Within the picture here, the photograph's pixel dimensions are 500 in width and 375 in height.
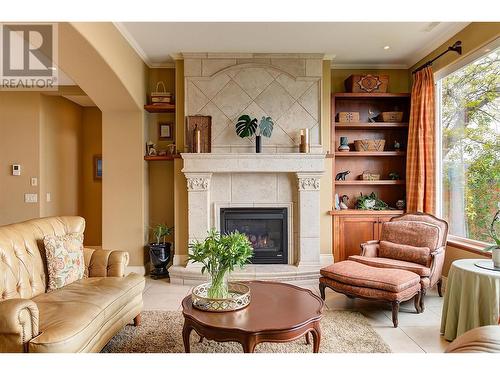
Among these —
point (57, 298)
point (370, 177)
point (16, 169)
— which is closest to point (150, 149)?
point (16, 169)

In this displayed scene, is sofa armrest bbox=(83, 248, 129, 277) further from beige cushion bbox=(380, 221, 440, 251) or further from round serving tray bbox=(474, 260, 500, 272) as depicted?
round serving tray bbox=(474, 260, 500, 272)

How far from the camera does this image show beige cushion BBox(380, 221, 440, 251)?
3.57 metres

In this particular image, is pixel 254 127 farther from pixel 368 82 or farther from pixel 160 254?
pixel 160 254

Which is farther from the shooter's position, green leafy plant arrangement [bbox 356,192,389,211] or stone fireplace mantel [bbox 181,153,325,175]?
green leafy plant arrangement [bbox 356,192,389,211]

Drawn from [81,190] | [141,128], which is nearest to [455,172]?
[141,128]

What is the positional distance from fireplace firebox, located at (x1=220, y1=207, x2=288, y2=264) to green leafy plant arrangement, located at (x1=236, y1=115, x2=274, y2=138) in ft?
3.45

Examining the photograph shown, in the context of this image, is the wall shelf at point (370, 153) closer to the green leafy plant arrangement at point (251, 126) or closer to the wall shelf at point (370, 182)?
the wall shelf at point (370, 182)

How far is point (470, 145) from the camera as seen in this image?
3838mm

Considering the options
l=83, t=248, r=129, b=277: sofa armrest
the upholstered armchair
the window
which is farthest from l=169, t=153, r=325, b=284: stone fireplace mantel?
the window

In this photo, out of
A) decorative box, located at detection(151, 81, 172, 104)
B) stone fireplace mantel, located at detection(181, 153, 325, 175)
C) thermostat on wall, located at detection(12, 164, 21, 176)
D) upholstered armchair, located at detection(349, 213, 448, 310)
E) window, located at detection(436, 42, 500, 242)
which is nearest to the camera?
upholstered armchair, located at detection(349, 213, 448, 310)

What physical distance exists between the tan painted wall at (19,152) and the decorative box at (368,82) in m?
4.77

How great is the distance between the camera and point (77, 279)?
285cm
